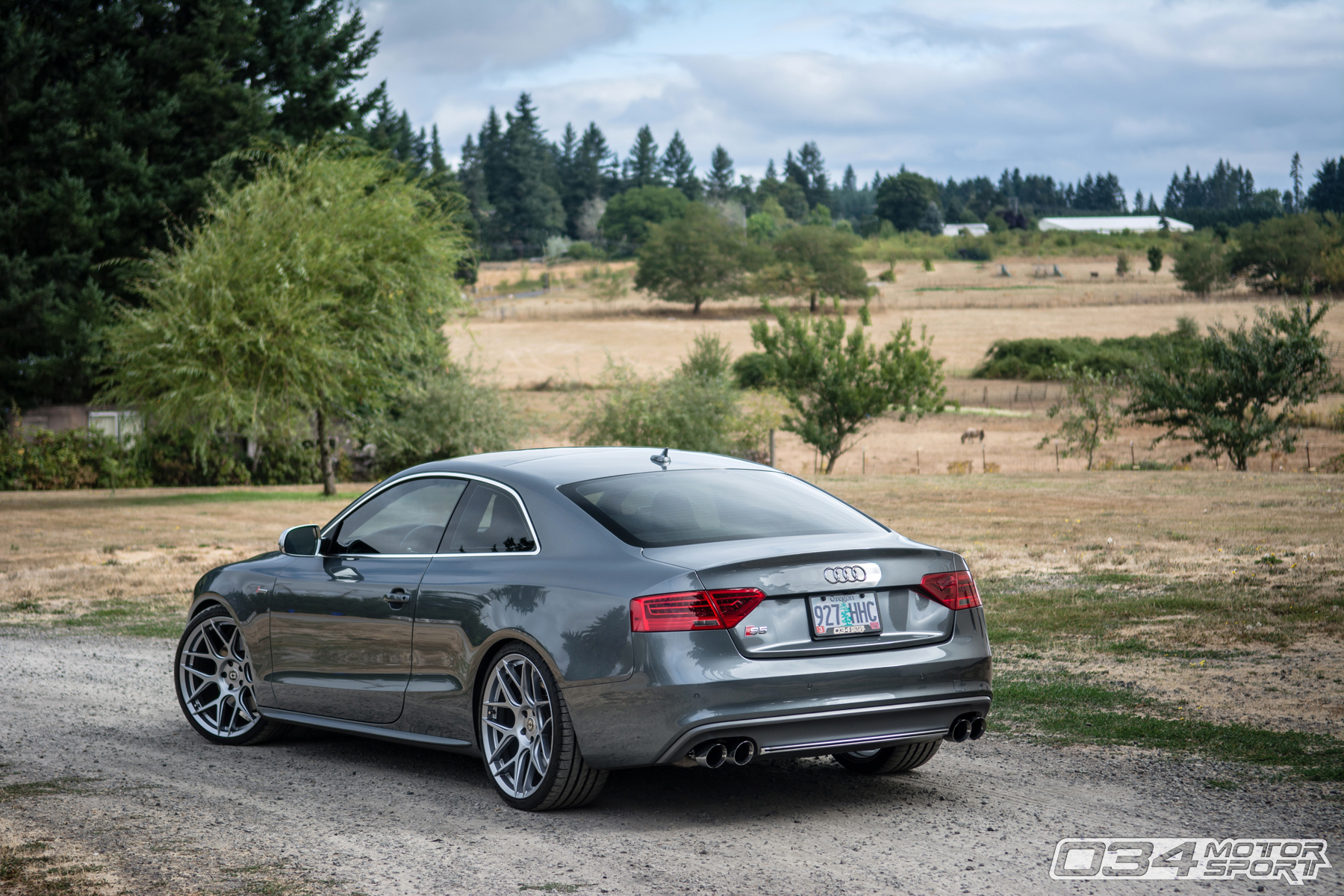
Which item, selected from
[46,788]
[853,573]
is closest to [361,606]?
[46,788]

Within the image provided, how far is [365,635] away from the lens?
668 centimetres

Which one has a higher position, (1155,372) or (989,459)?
(1155,372)

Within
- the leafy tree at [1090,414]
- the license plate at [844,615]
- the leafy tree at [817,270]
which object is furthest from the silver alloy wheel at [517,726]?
the leafy tree at [817,270]

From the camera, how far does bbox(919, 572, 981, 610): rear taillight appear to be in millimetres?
5824

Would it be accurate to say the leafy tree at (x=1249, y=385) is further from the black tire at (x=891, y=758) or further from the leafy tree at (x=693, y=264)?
the leafy tree at (x=693, y=264)

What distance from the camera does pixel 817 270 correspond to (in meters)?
120

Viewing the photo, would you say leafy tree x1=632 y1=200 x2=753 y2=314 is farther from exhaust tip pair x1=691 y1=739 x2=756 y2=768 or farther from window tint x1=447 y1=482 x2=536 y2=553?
exhaust tip pair x1=691 y1=739 x2=756 y2=768

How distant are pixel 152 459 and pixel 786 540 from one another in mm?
34392

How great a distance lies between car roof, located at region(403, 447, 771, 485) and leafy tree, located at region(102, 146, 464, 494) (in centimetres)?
2152

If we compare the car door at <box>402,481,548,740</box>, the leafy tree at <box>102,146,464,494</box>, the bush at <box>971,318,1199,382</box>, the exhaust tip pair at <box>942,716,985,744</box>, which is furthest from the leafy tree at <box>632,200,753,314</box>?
the exhaust tip pair at <box>942,716,985,744</box>

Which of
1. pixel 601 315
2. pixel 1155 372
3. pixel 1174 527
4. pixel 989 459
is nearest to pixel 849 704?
pixel 1174 527

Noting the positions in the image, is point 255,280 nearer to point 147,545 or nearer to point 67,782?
point 147,545

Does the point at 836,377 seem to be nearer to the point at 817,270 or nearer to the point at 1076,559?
the point at 1076,559

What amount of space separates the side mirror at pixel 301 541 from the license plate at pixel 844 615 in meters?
2.91
